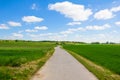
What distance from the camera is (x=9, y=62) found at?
20.9 meters

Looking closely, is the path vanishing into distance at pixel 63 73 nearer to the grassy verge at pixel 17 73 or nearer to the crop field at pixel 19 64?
the grassy verge at pixel 17 73

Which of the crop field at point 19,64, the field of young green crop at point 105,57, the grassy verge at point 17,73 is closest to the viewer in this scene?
the grassy verge at point 17,73

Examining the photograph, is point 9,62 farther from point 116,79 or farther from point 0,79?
point 116,79

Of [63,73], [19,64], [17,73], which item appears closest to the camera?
[63,73]

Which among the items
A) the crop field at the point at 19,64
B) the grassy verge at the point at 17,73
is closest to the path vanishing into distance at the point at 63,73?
the grassy verge at the point at 17,73

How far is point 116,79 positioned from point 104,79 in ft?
2.86

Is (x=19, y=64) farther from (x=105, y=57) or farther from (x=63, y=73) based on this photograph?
(x=105, y=57)

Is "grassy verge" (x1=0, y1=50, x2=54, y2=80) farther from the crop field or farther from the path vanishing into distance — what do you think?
the path vanishing into distance

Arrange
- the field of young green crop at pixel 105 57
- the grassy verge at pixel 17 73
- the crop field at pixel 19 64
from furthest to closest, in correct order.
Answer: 1. the field of young green crop at pixel 105 57
2. the crop field at pixel 19 64
3. the grassy verge at pixel 17 73

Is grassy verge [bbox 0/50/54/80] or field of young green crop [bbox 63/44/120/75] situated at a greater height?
grassy verge [bbox 0/50/54/80]

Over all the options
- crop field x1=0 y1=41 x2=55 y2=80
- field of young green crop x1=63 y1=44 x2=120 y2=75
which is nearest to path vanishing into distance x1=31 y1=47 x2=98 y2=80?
crop field x1=0 y1=41 x2=55 y2=80

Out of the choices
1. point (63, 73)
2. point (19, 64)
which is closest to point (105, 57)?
point (19, 64)

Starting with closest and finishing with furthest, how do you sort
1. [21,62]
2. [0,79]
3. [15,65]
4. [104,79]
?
1. [0,79]
2. [104,79]
3. [15,65]
4. [21,62]

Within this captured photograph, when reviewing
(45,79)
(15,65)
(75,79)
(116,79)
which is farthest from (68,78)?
(15,65)
